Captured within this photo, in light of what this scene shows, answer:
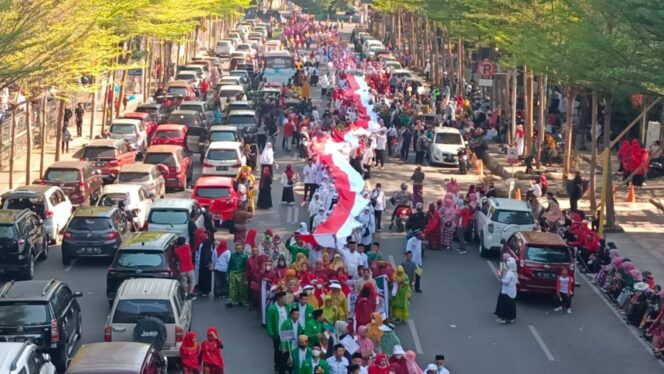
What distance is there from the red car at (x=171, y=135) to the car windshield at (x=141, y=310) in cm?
2507

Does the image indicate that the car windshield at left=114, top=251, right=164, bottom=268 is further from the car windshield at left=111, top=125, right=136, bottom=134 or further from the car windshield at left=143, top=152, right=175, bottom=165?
the car windshield at left=111, top=125, right=136, bottom=134

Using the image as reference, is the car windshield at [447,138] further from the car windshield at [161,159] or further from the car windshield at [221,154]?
the car windshield at [161,159]

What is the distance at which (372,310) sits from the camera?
24781mm

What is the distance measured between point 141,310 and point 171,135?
2575cm

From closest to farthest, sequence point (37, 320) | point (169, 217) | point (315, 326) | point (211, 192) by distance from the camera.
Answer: point (37, 320) < point (315, 326) < point (169, 217) < point (211, 192)

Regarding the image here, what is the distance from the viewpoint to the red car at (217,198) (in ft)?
120

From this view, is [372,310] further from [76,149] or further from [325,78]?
[325,78]

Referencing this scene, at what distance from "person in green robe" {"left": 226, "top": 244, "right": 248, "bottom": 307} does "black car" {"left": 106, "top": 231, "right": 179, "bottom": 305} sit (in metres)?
1.14

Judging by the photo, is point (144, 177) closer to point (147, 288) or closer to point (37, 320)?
point (147, 288)

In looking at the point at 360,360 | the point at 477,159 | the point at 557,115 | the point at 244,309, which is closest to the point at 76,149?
the point at 477,159

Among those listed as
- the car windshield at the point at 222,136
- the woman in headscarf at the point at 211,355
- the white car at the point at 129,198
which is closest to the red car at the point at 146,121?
the car windshield at the point at 222,136

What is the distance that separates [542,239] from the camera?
29312 mm

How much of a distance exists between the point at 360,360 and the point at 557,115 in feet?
138

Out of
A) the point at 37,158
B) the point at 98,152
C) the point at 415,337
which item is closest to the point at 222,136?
the point at 98,152
